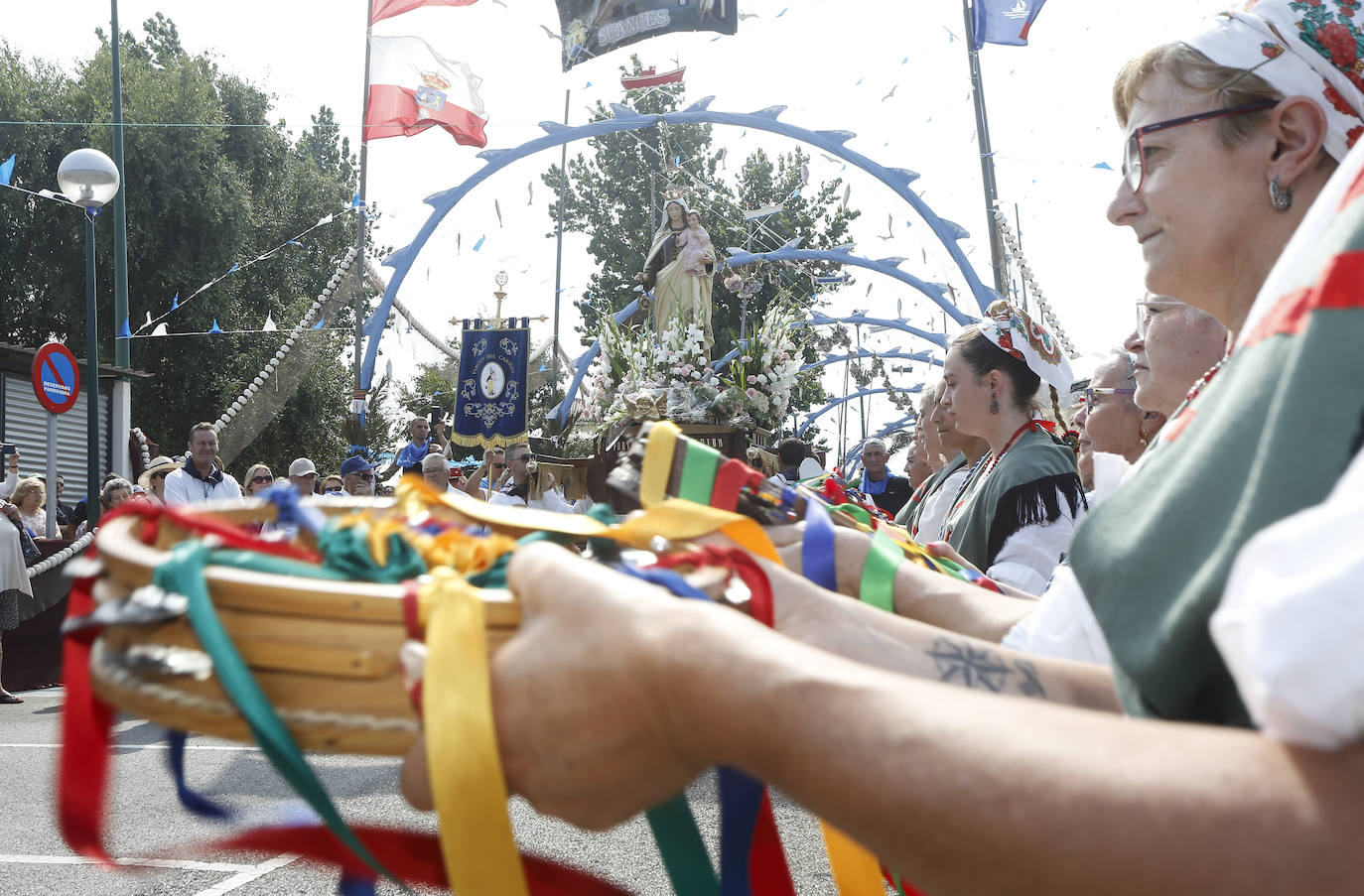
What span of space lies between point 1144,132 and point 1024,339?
2135mm

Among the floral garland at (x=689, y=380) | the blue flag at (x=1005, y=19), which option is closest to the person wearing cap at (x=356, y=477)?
the floral garland at (x=689, y=380)

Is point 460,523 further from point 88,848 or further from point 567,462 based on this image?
point 567,462

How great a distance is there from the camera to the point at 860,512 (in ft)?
6.76

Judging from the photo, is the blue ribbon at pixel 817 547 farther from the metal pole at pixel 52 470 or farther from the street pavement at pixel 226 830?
the metal pole at pixel 52 470

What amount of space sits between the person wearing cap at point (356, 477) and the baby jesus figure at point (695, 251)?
212 inches

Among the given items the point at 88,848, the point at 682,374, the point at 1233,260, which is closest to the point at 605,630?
the point at 88,848

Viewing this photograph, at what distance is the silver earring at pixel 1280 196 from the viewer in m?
1.16

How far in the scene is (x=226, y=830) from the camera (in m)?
2.27

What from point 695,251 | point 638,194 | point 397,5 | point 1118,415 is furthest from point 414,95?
point 638,194

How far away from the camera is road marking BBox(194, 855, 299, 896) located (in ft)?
10.3

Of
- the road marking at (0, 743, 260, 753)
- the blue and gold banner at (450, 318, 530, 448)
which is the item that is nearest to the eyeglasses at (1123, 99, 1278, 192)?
the road marking at (0, 743, 260, 753)

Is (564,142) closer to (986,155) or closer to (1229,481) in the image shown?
(986,155)

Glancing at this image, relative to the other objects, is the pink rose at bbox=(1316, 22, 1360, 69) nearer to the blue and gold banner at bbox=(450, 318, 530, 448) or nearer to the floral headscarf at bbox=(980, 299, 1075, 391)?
the floral headscarf at bbox=(980, 299, 1075, 391)

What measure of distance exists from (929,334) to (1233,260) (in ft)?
55.1
